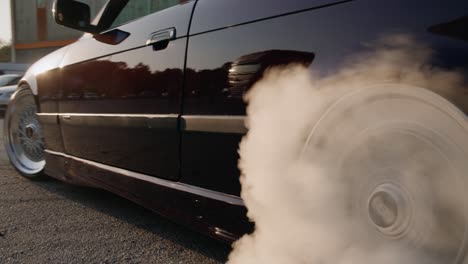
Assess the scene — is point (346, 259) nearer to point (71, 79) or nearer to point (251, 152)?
point (251, 152)

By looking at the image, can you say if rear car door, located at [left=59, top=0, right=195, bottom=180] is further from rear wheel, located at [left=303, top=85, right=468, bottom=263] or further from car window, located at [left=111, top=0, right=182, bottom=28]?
rear wheel, located at [left=303, top=85, right=468, bottom=263]

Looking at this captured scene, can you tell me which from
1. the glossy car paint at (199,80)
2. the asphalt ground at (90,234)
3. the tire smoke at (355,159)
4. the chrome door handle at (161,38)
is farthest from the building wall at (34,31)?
the tire smoke at (355,159)

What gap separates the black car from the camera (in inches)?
42.8

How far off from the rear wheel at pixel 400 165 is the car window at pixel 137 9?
1.35m

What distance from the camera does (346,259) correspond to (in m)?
1.21

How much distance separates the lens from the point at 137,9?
245 cm

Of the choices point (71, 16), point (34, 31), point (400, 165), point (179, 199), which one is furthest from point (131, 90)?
point (34, 31)

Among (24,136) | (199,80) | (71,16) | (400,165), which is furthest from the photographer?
(24,136)

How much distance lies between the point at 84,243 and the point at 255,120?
119 cm

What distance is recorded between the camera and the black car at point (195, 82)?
3.57 feet

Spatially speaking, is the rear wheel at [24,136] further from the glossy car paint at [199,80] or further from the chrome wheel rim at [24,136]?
the glossy car paint at [199,80]

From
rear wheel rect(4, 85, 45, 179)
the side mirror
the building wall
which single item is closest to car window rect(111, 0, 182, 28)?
the side mirror

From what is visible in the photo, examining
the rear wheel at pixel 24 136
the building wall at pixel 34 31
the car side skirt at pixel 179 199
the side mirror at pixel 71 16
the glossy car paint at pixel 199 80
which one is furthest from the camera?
the building wall at pixel 34 31

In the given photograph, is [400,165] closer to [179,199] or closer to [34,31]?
[179,199]
